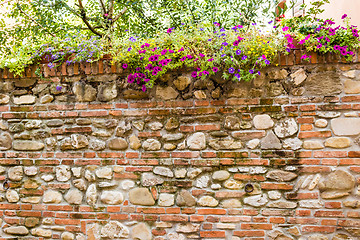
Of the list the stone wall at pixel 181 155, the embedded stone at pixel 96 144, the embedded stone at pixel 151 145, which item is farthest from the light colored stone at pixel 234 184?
the embedded stone at pixel 96 144

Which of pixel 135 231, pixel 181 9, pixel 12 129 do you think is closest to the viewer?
pixel 135 231

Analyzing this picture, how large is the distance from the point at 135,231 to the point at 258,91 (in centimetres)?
184

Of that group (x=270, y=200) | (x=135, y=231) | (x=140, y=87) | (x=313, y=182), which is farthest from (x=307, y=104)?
(x=135, y=231)

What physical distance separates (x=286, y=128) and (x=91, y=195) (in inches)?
80.5

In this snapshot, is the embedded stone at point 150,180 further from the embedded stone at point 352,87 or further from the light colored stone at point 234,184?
the embedded stone at point 352,87

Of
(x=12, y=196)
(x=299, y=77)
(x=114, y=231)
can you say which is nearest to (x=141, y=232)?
(x=114, y=231)

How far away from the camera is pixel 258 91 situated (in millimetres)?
2746

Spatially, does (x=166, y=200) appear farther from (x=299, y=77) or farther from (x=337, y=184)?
(x=299, y=77)

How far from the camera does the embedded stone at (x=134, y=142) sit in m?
2.88

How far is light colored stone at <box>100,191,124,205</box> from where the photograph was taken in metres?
2.88

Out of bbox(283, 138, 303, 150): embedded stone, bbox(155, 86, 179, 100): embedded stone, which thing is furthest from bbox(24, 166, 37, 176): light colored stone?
bbox(283, 138, 303, 150): embedded stone

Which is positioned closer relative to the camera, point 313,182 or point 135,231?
point 313,182

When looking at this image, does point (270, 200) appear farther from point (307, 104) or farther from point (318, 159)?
point (307, 104)

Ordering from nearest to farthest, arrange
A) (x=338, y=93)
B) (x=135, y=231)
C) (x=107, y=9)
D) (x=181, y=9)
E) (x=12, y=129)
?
(x=338, y=93) < (x=135, y=231) < (x=12, y=129) < (x=181, y=9) < (x=107, y=9)
